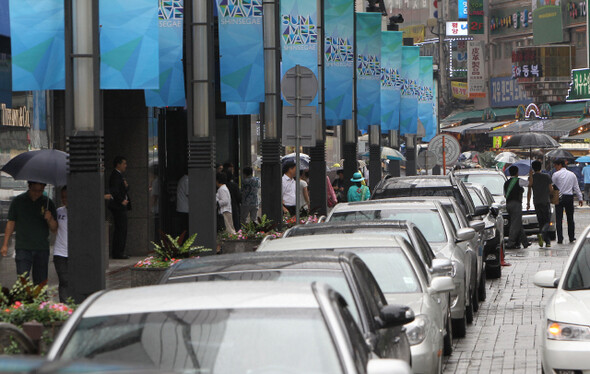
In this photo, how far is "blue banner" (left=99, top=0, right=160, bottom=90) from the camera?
11.6m

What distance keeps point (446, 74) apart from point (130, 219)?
99.9 m

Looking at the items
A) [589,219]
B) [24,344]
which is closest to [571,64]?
[589,219]

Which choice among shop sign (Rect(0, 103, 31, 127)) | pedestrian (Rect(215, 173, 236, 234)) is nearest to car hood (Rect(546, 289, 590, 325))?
shop sign (Rect(0, 103, 31, 127))

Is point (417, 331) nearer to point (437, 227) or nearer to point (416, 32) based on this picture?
point (437, 227)

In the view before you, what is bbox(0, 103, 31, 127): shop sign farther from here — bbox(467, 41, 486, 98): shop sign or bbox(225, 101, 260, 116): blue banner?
bbox(467, 41, 486, 98): shop sign

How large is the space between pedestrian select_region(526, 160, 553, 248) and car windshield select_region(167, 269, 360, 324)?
70.8ft

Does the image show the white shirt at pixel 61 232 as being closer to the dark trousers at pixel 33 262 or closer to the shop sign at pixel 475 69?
the dark trousers at pixel 33 262

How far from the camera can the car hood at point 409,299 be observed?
923 cm

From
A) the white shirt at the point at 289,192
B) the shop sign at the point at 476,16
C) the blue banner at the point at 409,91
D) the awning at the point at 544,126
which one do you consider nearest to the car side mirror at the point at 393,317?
the white shirt at the point at 289,192

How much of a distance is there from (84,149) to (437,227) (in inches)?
178

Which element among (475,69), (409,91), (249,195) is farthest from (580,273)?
(475,69)

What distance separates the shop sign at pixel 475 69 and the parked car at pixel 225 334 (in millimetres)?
111405

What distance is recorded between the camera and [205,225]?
15.8 m

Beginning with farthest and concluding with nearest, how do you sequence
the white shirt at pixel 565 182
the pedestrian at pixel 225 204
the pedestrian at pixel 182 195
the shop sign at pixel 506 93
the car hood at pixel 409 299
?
the shop sign at pixel 506 93 < the white shirt at pixel 565 182 < the pedestrian at pixel 182 195 < the pedestrian at pixel 225 204 < the car hood at pixel 409 299
